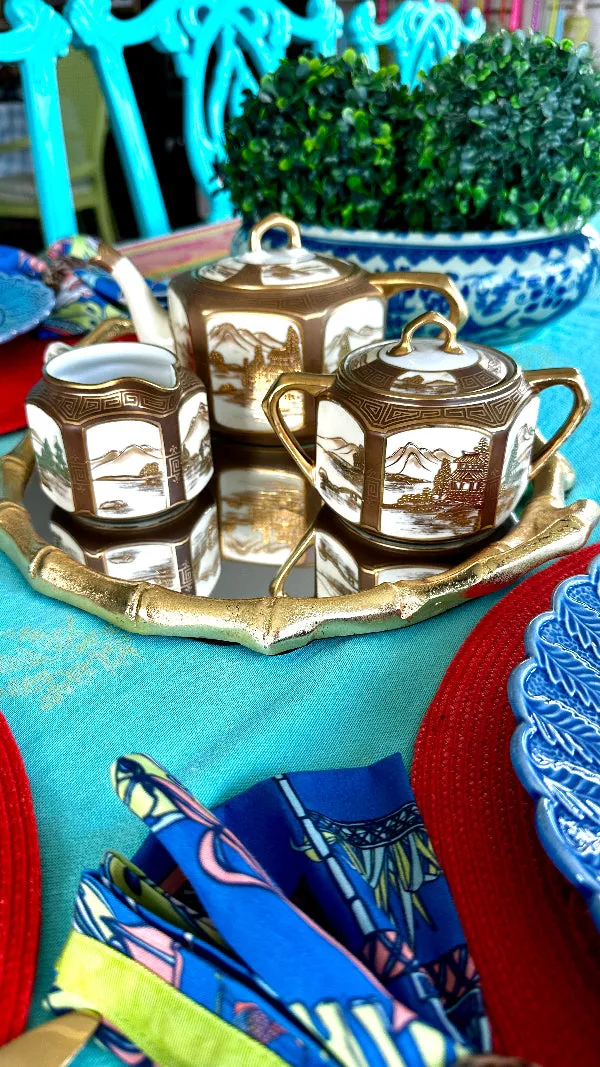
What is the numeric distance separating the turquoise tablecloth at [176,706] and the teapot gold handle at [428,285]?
0.18 m

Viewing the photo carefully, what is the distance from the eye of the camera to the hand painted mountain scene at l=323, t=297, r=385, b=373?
473mm

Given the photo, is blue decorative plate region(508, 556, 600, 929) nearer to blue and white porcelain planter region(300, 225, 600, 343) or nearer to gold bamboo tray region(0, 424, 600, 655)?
gold bamboo tray region(0, 424, 600, 655)

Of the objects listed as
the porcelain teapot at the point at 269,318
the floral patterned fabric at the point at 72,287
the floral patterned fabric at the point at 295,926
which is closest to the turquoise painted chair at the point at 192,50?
the floral patterned fabric at the point at 72,287

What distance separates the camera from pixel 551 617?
29cm

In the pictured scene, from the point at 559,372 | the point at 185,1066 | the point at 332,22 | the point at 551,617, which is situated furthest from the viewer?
the point at 332,22

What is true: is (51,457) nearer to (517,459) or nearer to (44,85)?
(517,459)

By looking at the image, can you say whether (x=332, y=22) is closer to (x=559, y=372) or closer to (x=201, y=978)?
(x=559, y=372)

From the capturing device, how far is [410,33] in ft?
4.38

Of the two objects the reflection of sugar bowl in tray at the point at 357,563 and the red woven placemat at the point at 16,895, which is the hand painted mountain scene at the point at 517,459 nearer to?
the reflection of sugar bowl in tray at the point at 357,563

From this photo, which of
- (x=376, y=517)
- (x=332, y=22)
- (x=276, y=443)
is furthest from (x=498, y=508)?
(x=332, y=22)

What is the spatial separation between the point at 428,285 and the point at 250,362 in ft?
0.36

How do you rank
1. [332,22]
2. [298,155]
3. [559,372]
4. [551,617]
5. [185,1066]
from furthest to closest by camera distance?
[332,22] → [298,155] → [559,372] → [551,617] → [185,1066]

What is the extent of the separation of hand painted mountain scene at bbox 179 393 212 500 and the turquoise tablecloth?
90 mm

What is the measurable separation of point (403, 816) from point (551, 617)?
3.4 inches
